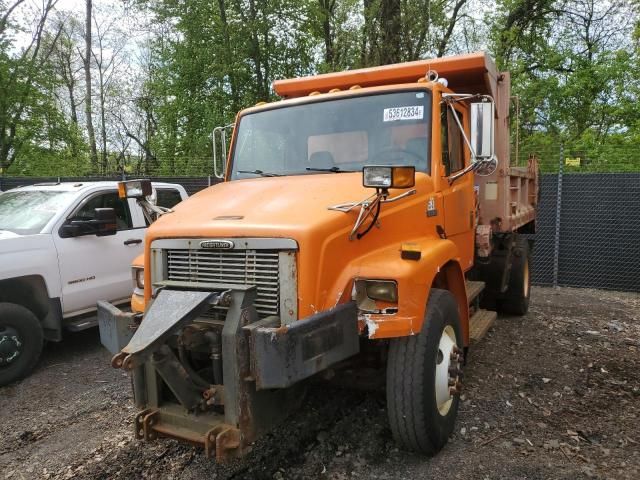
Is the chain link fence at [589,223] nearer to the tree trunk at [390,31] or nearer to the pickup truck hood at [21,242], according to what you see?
the tree trunk at [390,31]

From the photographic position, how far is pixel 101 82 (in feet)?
103

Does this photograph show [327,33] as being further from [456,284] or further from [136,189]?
[456,284]

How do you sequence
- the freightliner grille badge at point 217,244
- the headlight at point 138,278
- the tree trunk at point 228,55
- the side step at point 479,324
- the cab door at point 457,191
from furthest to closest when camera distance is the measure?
the tree trunk at point 228,55, the side step at point 479,324, the cab door at point 457,191, the headlight at point 138,278, the freightliner grille badge at point 217,244

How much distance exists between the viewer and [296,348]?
8.82 feet

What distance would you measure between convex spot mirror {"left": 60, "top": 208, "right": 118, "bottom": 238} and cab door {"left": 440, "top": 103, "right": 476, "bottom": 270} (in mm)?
3678

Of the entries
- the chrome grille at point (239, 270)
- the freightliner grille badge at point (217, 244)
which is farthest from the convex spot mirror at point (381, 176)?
the freightliner grille badge at point (217, 244)

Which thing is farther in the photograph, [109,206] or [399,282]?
[109,206]

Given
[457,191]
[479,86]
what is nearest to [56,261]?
[457,191]

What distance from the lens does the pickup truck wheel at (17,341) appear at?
4.97 meters

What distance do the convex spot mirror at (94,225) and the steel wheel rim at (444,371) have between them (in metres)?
3.91

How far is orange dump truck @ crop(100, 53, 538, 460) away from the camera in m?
2.78

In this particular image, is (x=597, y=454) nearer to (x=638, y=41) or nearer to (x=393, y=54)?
(x=393, y=54)

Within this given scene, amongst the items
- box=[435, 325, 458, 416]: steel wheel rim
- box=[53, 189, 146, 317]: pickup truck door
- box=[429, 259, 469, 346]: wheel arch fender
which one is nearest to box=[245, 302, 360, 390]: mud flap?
box=[435, 325, 458, 416]: steel wheel rim

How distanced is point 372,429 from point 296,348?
1609 millimetres
